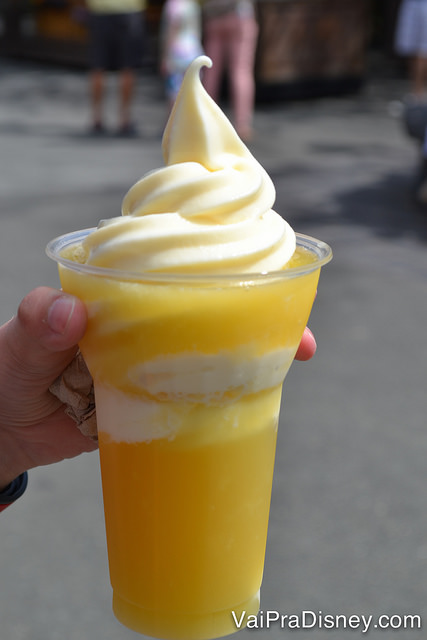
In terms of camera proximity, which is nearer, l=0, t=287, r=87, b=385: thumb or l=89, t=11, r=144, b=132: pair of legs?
l=0, t=287, r=87, b=385: thumb

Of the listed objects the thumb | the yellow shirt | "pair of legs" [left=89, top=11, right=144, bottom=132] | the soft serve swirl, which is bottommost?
"pair of legs" [left=89, top=11, right=144, bottom=132]

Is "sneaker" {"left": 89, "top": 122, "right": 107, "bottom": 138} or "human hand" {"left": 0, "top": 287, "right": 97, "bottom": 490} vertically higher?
"human hand" {"left": 0, "top": 287, "right": 97, "bottom": 490}

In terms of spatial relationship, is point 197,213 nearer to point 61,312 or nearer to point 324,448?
point 61,312

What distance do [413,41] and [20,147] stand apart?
482cm

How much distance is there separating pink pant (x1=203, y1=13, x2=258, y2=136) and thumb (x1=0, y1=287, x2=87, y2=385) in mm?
8131

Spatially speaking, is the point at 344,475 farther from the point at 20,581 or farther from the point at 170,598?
the point at 170,598

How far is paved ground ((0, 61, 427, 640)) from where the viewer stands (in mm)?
2789

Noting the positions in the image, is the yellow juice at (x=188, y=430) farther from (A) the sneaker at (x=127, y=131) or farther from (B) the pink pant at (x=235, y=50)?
(A) the sneaker at (x=127, y=131)

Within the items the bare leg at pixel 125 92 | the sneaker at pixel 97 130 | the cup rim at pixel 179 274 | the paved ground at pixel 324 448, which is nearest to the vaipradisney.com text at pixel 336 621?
the paved ground at pixel 324 448

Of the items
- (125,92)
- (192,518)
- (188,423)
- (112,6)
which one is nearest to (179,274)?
(188,423)

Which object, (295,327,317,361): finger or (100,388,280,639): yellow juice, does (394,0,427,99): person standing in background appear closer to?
(295,327,317,361): finger

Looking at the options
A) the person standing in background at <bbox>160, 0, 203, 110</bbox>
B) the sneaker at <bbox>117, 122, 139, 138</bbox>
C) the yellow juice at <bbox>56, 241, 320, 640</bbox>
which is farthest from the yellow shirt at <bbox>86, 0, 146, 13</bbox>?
the yellow juice at <bbox>56, 241, 320, 640</bbox>

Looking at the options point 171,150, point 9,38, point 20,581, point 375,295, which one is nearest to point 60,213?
point 375,295

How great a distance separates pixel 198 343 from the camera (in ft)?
4.06
